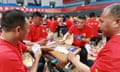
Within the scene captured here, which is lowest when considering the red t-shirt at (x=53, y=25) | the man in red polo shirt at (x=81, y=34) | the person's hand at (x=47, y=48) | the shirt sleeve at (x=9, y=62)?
the red t-shirt at (x=53, y=25)

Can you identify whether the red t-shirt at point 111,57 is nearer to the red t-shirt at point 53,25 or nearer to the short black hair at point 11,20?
the short black hair at point 11,20

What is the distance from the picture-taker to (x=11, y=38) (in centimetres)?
185

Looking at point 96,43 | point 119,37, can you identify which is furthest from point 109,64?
point 96,43

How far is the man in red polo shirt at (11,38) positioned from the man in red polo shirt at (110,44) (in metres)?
0.57

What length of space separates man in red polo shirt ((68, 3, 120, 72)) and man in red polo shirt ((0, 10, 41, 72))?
0.57 metres

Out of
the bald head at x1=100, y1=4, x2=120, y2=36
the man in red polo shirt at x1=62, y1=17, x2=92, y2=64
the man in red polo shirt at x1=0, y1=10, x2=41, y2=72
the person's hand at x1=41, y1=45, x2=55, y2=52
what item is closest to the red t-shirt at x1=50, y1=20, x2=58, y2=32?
the man in red polo shirt at x1=62, y1=17, x2=92, y2=64

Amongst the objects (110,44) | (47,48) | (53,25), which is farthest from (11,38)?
(53,25)

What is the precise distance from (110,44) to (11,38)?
0.72 m

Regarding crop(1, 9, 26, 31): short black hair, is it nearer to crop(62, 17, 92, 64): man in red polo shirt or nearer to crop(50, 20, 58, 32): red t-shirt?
crop(62, 17, 92, 64): man in red polo shirt

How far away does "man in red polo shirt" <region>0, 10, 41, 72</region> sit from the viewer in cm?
170

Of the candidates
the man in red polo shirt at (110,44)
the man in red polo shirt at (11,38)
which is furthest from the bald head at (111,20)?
the man in red polo shirt at (11,38)

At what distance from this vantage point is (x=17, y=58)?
178cm

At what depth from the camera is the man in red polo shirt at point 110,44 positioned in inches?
64.1

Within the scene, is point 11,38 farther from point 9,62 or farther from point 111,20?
point 111,20
